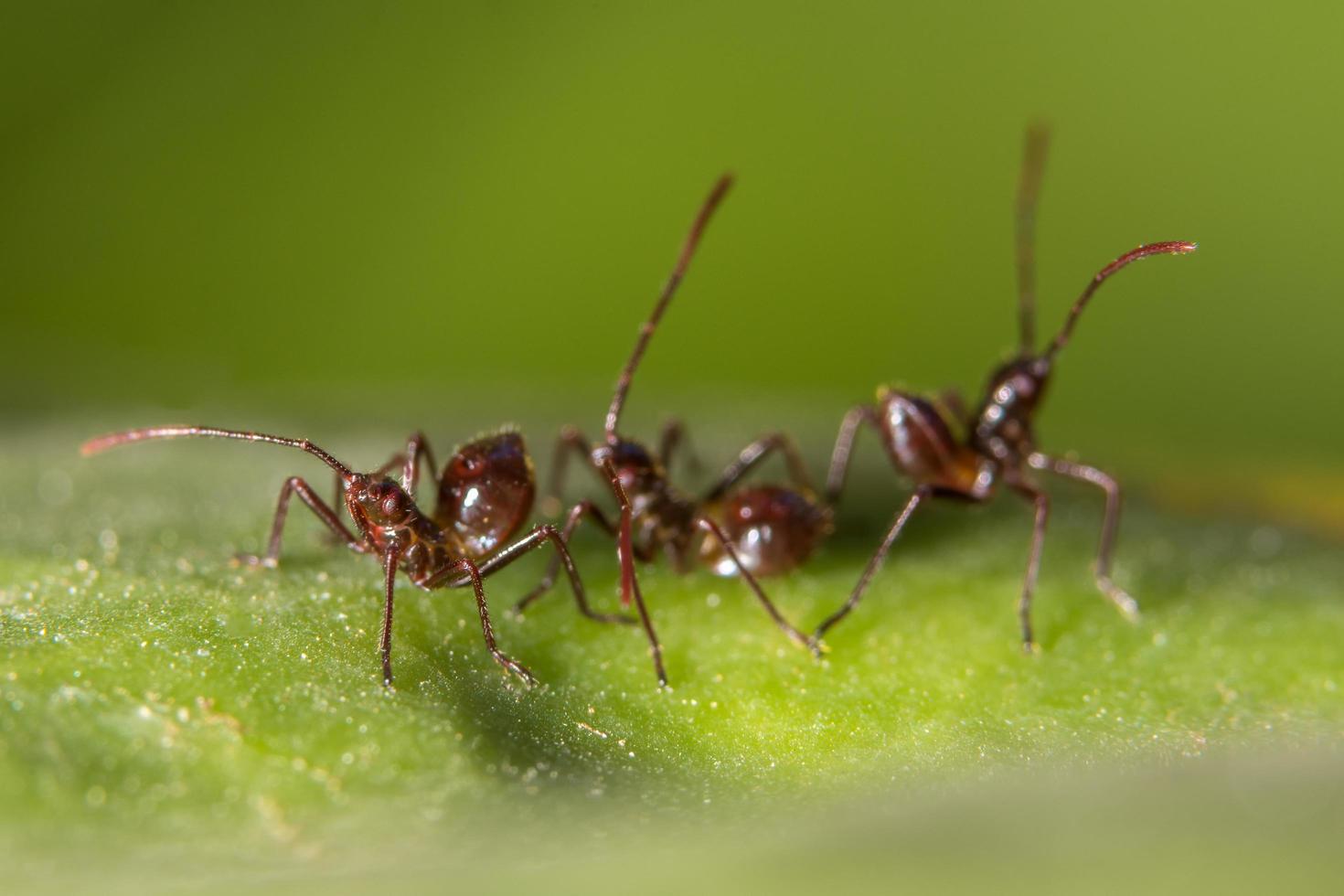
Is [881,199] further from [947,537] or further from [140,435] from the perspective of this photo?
[140,435]

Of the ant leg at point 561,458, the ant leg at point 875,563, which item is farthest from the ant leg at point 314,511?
the ant leg at point 875,563

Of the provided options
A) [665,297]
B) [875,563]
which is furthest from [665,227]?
[875,563]

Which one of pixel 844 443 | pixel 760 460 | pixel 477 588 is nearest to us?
pixel 477 588

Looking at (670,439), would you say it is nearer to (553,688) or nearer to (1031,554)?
(1031,554)

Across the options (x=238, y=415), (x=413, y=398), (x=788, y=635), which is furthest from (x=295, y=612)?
(x=413, y=398)

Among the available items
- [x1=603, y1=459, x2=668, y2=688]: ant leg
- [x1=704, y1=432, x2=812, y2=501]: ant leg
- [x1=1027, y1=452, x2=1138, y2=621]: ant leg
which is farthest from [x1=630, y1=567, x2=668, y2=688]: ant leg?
[x1=1027, y1=452, x2=1138, y2=621]: ant leg

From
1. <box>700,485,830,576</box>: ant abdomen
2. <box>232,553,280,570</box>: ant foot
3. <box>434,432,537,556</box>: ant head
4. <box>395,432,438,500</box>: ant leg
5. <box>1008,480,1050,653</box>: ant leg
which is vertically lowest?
<box>1008,480,1050,653</box>: ant leg

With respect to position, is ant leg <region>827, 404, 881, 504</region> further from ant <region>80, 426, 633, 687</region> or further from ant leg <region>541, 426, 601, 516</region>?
ant <region>80, 426, 633, 687</region>
